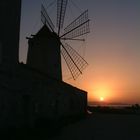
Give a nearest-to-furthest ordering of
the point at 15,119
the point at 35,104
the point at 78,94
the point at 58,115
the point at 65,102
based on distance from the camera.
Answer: the point at 15,119 → the point at 35,104 → the point at 58,115 → the point at 65,102 → the point at 78,94

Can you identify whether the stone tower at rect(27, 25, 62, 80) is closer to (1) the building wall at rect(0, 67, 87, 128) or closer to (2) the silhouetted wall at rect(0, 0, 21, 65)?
(1) the building wall at rect(0, 67, 87, 128)

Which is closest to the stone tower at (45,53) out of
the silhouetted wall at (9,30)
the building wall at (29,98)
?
the building wall at (29,98)

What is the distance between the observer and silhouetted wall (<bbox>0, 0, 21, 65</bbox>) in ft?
50.2

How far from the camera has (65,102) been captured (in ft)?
84.7

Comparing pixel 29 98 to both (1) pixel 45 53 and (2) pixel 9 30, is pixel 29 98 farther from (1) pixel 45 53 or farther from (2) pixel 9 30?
(1) pixel 45 53

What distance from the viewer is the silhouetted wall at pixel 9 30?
50.2ft

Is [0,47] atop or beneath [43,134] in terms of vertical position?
atop

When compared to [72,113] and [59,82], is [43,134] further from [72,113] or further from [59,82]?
[72,113]

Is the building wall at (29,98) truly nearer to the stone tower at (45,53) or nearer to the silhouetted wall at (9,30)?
the silhouetted wall at (9,30)

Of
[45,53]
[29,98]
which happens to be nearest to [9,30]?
[29,98]

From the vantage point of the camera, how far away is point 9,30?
15.8m

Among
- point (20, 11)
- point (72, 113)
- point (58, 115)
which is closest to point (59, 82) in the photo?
point (58, 115)

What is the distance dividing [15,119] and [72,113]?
498 inches

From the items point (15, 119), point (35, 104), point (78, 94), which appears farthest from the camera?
point (78, 94)
